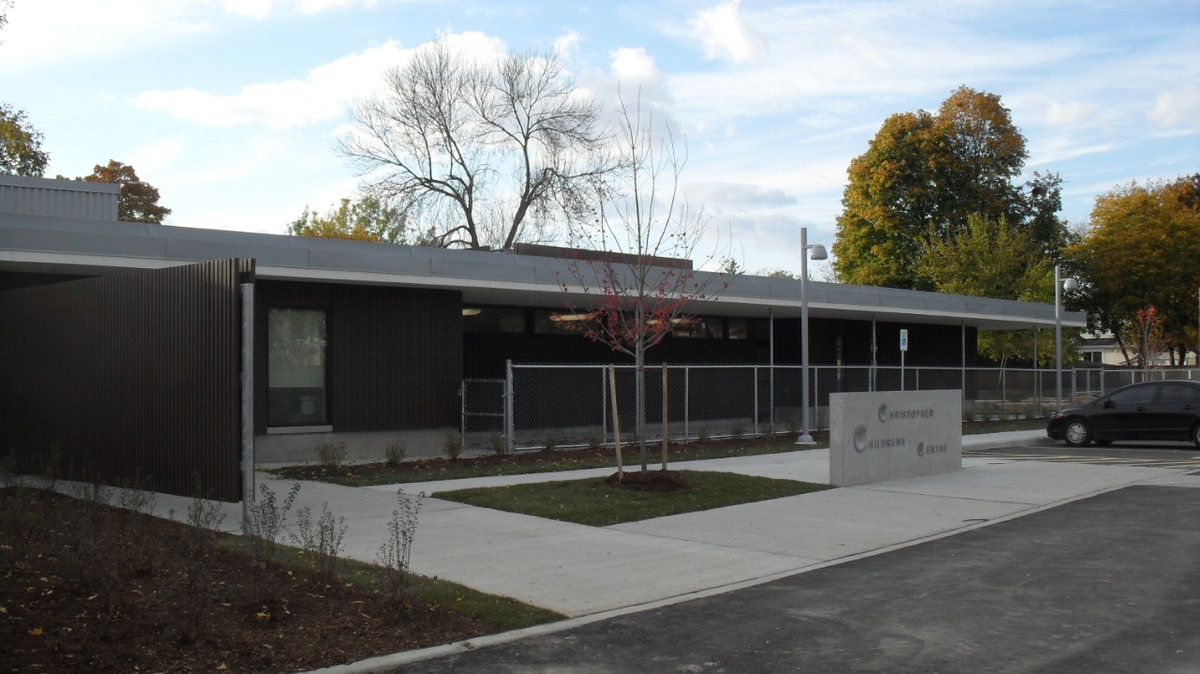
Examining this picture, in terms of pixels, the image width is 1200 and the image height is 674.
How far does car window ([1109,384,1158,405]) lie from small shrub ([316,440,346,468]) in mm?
17069

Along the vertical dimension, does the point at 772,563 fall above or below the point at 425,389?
below

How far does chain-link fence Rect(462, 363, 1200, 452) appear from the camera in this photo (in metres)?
22.2

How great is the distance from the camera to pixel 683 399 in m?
27.6

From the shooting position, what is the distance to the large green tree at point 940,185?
54.7 meters

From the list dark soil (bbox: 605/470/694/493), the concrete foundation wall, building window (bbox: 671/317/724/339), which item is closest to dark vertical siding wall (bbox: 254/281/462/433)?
the concrete foundation wall

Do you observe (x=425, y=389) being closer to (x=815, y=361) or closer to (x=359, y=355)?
(x=359, y=355)

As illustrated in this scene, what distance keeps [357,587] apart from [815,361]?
25062mm

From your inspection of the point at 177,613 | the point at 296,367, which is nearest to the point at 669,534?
the point at 177,613

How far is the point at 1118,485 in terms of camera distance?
1611 cm

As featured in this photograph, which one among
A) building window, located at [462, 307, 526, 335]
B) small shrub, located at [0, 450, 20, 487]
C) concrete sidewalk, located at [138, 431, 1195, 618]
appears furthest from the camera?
building window, located at [462, 307, 526, 335]

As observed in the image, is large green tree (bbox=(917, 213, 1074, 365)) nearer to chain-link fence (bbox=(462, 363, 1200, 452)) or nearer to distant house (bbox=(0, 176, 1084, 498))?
chain-link fence (bbox=(462, 363, 1200, 452))

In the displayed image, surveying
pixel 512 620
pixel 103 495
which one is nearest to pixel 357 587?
pixel 512 620

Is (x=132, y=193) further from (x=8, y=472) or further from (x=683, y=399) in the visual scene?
(x=8, y=472)

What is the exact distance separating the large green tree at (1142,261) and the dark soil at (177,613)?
54.6 metres
